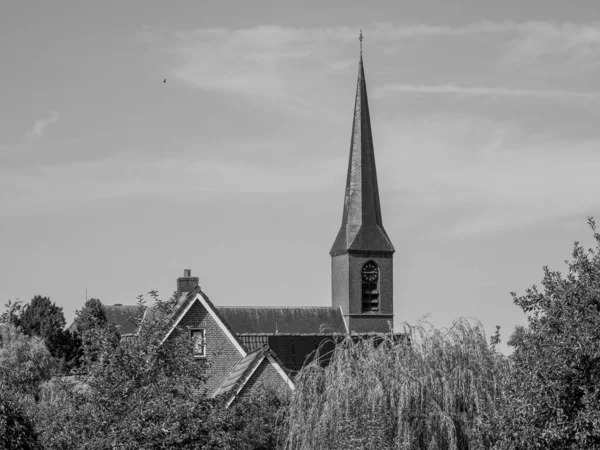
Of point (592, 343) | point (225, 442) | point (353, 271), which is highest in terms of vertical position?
point (353, 271)

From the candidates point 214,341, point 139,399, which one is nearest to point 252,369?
point 214,341

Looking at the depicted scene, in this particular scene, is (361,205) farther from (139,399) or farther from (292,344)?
(139,399)

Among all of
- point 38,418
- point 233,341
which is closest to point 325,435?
point 38,418

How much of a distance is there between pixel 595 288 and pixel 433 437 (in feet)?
16.8

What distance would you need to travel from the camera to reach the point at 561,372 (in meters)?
19.0

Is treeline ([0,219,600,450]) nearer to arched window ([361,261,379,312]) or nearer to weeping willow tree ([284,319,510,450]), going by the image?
weeping willow tree ([284,319,510,450])

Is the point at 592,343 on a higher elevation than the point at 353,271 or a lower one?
lower

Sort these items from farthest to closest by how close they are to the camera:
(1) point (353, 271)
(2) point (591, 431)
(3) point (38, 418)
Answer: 1. (1) point (353, 271)
2. (3) point (38, 418)
3. (2) point (591, 431)

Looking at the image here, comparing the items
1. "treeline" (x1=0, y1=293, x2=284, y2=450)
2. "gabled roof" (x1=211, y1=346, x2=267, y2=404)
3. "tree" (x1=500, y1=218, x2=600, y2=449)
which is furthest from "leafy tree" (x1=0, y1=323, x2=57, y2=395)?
"tree" (x1=500, y1=218, x2=600, y2=449)

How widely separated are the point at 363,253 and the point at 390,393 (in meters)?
53.9

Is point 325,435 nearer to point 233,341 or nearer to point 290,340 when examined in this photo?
point 233,341

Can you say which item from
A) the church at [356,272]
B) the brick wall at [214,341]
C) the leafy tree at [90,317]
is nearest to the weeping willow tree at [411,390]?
the leafy tree at [90,317]

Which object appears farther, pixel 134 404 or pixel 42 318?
pixel 42 318

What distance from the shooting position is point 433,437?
23.2m
